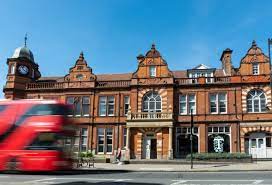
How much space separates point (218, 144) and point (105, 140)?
13.1 metres

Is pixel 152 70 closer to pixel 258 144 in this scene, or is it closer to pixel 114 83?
pixel 114 83

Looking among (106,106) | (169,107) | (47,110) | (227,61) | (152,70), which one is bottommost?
(47,110)

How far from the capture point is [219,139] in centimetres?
4138

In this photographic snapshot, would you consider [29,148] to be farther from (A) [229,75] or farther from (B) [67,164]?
(A) [229,75]

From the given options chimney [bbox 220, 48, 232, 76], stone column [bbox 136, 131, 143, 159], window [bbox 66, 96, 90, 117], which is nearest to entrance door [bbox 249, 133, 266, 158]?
chimney [bbox 220, 48, 232, 76]

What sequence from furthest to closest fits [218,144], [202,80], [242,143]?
[202,80]
[218,144]
[242,143]

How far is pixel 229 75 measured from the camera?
143 ft

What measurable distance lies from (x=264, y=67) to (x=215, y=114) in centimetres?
755

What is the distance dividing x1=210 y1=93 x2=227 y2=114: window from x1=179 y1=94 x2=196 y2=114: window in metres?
2.02

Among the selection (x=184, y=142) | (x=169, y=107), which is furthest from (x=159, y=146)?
(x=169, y=107)

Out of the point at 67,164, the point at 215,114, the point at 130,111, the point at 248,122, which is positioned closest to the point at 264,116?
the point at 248,122

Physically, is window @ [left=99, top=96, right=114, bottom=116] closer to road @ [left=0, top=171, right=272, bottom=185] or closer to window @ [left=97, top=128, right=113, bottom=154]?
window @ [left=97, top=128, right=113, bottom=154]

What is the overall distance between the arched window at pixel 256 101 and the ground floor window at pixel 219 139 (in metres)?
3.54

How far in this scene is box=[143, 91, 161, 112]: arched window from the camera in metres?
43.2
